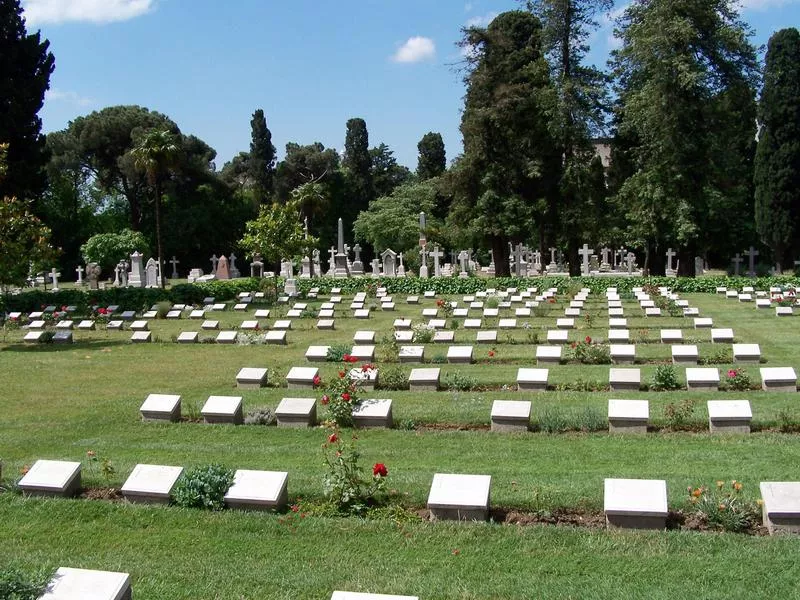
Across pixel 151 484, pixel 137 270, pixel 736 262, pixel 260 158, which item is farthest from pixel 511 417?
pixel 260 158

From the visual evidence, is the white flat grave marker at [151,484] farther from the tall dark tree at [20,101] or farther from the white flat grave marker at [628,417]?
the tall dark tree at [20,101]

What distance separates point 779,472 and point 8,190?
1310 inches

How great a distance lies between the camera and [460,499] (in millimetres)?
7973

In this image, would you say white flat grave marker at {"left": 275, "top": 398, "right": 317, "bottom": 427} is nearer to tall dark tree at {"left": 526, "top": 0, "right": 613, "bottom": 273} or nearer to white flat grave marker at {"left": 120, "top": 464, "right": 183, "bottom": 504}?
white flat grave marker at {"left": 120, "top": 464, "right": 183, "bottom": 504}

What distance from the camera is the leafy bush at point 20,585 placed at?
18.2ft

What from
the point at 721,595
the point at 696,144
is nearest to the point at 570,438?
the point at 721,595

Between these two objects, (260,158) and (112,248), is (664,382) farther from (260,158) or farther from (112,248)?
(260,158)

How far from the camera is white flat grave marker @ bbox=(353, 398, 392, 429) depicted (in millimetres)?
12148

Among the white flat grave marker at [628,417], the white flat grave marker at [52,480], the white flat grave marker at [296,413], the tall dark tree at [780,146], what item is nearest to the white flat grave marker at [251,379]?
the white flat grave marker at [296,413]

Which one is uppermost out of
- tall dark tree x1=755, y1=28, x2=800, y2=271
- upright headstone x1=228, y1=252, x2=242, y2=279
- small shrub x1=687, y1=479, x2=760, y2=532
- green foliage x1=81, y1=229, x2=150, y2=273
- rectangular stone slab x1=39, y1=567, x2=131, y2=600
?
tall dark tree x1=755, y1=28, x2=800, y2=271

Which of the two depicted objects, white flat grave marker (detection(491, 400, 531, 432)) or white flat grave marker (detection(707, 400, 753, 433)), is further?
white flat grave marker (detection(491, 400, 531, 432))

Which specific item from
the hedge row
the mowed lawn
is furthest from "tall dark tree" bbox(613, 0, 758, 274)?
the mowed lawn

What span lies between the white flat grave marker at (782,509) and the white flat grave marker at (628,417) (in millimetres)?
3815

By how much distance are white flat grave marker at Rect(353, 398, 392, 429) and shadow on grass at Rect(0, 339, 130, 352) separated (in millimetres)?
12657
